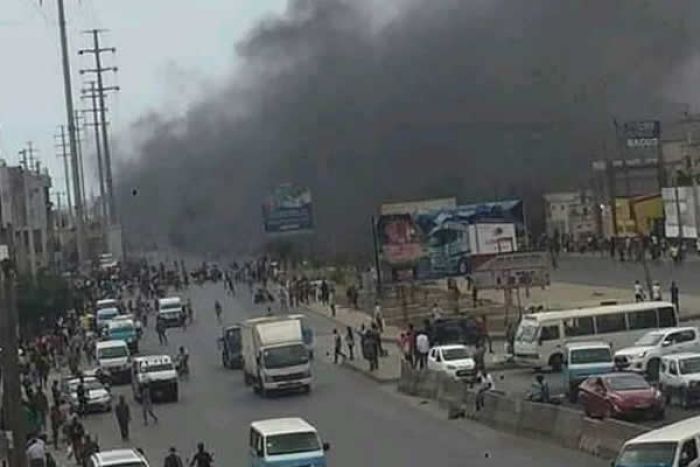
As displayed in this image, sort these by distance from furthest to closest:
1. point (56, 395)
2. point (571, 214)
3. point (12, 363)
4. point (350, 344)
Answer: point (571, 214) < point (350, 344) < point (56, 395) < point (12, 363)

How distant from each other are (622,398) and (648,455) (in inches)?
347

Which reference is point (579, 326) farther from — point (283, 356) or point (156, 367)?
point (156, 367)

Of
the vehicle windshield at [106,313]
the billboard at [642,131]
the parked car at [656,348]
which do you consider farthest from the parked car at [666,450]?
the billboard at [642,131]

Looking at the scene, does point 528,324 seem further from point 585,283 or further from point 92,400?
point 585,283

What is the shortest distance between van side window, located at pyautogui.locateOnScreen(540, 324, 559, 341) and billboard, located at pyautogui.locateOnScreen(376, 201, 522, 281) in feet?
55.4

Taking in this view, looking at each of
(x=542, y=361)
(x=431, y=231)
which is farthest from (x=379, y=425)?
(x=431, y=231)

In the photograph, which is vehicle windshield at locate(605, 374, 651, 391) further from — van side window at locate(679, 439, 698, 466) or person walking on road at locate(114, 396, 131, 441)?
person walking on road at locate(114, 396, 131, 441)

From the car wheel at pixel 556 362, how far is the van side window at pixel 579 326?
0.60m

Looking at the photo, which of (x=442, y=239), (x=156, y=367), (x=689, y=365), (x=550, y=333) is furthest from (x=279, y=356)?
Result: (x=442, y=239)

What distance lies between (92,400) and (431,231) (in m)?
21.7

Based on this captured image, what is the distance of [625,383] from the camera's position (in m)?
26.2

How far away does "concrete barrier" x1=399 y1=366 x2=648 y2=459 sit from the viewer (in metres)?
23.5

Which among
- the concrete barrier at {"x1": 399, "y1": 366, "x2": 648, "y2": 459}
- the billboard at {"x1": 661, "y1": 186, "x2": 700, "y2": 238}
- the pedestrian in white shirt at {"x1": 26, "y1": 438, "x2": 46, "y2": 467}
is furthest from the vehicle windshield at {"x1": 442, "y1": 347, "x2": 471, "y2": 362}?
the billboard at {"x1": 661, "y1": 186, "x2": 700, "y2": 238}

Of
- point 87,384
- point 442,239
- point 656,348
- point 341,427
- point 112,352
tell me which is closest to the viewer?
point 341,427
